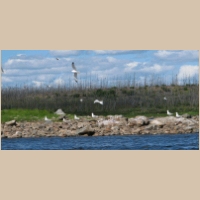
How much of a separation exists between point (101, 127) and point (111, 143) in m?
0.99

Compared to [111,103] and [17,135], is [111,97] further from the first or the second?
[17,135]

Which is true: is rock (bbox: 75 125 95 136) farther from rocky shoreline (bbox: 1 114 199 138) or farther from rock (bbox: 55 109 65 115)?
rock (bbox: 55 109 65 115)

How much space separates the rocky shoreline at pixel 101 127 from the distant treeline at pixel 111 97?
0.32m

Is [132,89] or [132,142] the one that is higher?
[132,89]

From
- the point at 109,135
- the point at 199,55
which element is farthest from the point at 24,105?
the point at 199,55

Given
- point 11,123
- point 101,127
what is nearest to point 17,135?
point 11,123

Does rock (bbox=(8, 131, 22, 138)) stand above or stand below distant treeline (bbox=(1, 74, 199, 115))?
below

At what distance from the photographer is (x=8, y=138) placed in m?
21.4

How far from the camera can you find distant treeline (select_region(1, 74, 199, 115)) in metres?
21.1

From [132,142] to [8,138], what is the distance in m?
3.07

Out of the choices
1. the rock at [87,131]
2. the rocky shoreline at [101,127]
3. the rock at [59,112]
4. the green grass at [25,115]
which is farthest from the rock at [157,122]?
the green grass at [25,115]

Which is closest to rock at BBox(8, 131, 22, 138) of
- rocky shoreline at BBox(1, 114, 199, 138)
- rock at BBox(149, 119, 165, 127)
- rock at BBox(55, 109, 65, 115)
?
rocky shoreline at BBox(1, 114, 199, 138)

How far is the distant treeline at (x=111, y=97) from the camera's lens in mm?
21062

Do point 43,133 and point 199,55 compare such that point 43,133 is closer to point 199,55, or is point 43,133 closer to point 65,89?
Result: point 65,89
